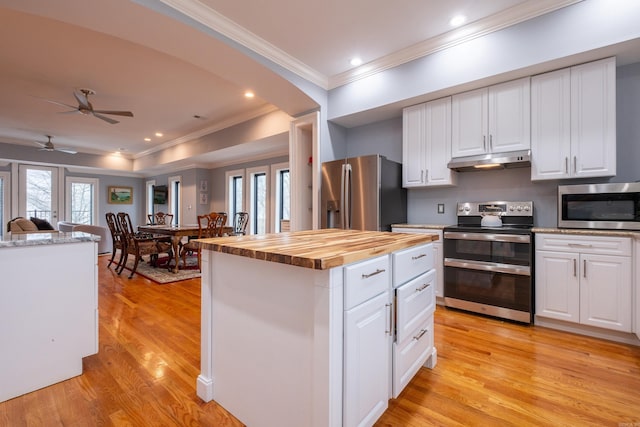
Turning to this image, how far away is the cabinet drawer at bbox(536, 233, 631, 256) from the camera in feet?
7.06

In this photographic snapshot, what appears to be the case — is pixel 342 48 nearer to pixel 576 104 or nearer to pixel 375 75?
pixel 375 75

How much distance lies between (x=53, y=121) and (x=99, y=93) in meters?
2.03

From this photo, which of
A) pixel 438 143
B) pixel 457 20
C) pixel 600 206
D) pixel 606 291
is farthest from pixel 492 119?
pixel 606 291

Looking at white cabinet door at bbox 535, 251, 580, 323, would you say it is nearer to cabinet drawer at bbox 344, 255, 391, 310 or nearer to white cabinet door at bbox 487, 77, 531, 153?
white cabinet door at bbox 487, 77, 531, 153

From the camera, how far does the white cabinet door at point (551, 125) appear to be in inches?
97.9

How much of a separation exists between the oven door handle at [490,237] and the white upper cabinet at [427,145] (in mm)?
619

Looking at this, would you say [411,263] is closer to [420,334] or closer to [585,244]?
[420,334]

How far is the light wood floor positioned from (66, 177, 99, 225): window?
7498mm

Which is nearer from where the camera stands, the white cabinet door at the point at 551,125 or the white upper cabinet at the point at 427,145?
the white cabinet door at the point at 551,125

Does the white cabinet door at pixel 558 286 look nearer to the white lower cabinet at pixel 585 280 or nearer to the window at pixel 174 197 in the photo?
the white lower cabinet at pixel 585 280

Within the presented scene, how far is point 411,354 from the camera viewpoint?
5.02ft

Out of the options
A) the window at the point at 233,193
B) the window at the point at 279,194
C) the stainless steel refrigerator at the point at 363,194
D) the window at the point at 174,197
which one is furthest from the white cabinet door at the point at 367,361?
the window at the point at 174,197

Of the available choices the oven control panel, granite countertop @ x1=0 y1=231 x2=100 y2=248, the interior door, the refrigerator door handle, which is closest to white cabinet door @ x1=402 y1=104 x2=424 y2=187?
the oven control panel

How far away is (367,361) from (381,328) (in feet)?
0.51
